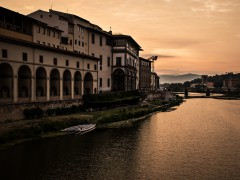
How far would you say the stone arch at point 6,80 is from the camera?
134ft

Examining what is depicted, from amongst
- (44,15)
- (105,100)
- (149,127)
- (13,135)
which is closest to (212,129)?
(149,127)

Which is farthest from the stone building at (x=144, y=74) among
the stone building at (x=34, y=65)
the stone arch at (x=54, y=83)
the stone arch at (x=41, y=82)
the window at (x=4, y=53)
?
the window at (x=4, y=53)

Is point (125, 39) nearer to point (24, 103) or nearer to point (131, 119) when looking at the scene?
point (131, 119)

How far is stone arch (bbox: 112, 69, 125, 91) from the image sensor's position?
270ft

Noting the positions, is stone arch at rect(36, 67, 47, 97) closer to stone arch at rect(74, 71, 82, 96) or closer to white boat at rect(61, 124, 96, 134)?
white boat at rect(61, 124, 96, 134)

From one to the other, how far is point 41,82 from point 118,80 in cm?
3664

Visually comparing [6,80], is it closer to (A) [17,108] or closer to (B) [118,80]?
(A) [17,108]

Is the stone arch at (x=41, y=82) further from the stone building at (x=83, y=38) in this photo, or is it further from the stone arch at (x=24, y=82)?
the stone building at (x=83, y=38)

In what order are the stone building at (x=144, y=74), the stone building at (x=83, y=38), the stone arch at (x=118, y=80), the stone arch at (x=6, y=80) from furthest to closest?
1. the stone building at (x=144, y=74)
2. the stone arch at (x=118, y=80)
3. the stone building at (x=83, y=38)
4. the stone arch at (x=6, y=80)

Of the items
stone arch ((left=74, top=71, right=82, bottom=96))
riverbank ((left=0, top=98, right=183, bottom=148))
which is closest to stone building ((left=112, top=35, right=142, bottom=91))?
riverbank ((left=0, top=98, right=183, bottom=148))

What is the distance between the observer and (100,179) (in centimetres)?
2494

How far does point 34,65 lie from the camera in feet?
150

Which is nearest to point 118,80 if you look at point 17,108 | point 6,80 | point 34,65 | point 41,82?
point 41,82

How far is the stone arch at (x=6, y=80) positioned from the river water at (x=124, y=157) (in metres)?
10.5
